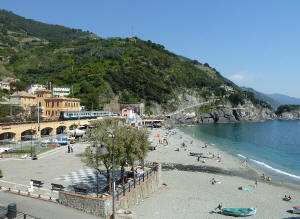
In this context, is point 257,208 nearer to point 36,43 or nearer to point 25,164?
point 25,164

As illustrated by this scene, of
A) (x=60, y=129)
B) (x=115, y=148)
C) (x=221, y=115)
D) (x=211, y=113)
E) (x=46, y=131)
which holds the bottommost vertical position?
(x=46, y=131)

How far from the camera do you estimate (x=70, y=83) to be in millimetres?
103500

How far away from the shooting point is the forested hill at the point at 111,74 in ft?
339

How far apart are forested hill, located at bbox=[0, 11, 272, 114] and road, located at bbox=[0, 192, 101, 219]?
70.1 meters

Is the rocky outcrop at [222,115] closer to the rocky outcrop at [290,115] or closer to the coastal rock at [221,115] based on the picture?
the coastal rock at [221,115]

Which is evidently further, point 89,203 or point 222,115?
point 222,115

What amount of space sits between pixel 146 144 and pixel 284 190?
16139mm

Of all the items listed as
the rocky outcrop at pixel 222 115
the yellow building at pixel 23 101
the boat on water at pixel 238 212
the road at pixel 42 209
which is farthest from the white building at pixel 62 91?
the boat on water at pixel 238 212

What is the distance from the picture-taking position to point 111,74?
113 m

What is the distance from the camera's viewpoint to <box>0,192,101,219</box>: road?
519 inches

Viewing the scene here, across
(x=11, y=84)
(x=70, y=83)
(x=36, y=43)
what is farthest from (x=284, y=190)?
(x=36, y=43)

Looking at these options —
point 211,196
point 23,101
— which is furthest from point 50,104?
point 211,196

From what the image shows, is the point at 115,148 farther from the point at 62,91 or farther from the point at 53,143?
the point at 62,91

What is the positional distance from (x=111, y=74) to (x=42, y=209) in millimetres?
102060
